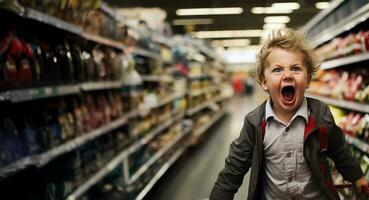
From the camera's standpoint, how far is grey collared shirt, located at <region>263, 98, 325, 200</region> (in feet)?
4.88

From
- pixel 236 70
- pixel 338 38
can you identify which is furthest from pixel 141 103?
pixel 236 70

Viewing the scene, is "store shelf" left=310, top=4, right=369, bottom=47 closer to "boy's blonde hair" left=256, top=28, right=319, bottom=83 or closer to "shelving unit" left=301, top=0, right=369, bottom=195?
"shelving unit" left=301, top=0, right=369, bottom=195

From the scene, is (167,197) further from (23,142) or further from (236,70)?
(236,70)

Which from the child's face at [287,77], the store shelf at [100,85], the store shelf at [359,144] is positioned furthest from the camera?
the store shelf at [100,85]

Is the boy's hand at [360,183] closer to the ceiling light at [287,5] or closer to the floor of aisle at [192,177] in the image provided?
the ceiling light at [287,5]

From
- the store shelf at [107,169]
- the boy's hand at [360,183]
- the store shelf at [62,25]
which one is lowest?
the store shelf at [107,169]

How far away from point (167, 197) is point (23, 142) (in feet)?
6.43

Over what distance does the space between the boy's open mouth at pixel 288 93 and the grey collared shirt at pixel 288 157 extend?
0.10 m

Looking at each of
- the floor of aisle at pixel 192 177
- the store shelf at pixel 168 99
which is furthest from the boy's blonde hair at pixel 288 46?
the store shelf at pixel 168 99

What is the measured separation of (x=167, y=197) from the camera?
149 inches

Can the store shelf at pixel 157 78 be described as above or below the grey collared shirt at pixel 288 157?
above

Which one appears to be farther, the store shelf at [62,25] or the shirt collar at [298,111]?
the store shelf at [62,25]

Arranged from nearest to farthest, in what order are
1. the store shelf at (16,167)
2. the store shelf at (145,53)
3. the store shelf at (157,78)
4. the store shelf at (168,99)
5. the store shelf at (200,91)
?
1. the store shelf at (16,167)
2. the store shelf at (145,53)
3. the store shelf at (157,78)
4. the store shelf at (168,99)
5. the store shelf at (200,91)

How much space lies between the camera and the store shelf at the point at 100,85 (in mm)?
2816
